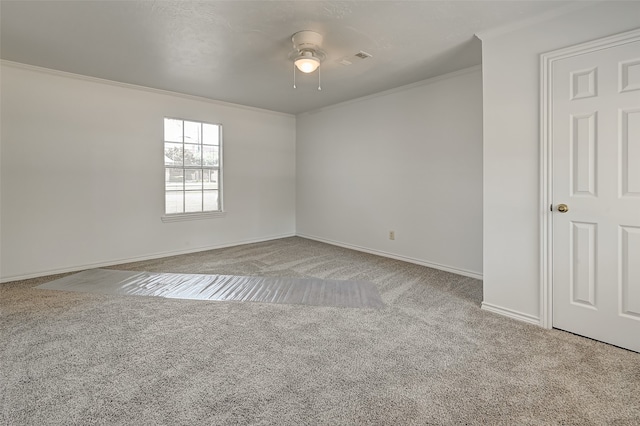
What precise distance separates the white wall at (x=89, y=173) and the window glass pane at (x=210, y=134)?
0.14 m

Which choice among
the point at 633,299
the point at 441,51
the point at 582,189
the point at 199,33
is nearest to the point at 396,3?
the point at 441,51

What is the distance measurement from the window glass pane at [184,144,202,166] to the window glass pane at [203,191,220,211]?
0.52 meters

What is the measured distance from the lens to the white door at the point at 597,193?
2113mm

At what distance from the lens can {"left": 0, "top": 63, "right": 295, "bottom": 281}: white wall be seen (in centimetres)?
363

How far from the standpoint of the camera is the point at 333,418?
1519mm

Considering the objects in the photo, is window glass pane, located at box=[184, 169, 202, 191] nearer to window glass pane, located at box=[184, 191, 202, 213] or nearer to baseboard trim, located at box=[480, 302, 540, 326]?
window glass pane, located at box=[184, 191, 202, 213]

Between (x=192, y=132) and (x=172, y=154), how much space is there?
49 centimetres

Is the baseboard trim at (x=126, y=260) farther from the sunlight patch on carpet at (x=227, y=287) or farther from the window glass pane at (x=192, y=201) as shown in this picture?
the window glass pane at (x=192, y=201)

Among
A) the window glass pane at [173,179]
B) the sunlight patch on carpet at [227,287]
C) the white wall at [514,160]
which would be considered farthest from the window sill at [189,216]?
the white wall at [514,160]

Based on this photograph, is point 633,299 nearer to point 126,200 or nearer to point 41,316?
point 41,316

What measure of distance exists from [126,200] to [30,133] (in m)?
1.26

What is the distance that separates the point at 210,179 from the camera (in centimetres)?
533

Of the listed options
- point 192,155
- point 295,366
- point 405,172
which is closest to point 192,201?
point 192,155

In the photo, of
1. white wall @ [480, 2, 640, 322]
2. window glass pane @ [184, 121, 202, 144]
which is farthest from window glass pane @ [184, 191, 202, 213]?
white wall @ [480, 2, 640, 322]
